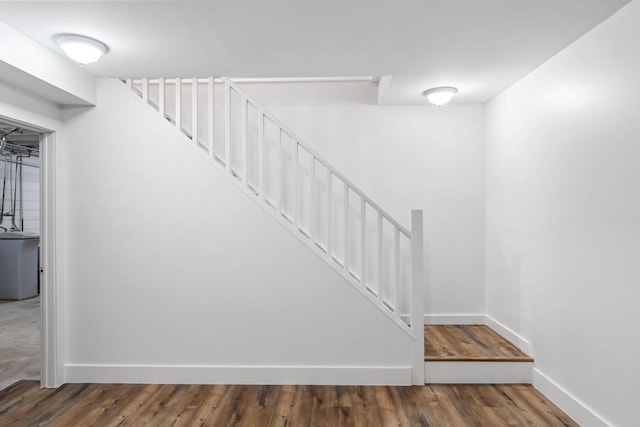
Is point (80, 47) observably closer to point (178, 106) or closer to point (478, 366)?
point (178, 106)

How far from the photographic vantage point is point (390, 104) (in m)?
3.75

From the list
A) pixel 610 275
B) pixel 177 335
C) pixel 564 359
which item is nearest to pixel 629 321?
pixel 610 275

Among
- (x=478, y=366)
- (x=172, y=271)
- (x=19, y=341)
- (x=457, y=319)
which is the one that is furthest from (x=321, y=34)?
(x=19, y=341)

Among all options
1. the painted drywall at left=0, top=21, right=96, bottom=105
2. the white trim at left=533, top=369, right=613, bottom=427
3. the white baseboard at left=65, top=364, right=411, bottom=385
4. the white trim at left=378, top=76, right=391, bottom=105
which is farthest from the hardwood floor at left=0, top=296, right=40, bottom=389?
the white trim at left=533, top=369, right=613, bottom=427

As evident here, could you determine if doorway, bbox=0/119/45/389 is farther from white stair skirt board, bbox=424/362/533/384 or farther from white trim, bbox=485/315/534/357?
white trim, bbox=485/315/534/357

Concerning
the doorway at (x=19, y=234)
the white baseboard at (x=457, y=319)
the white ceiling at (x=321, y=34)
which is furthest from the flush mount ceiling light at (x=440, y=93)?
the doorway at (x=19, y=234)

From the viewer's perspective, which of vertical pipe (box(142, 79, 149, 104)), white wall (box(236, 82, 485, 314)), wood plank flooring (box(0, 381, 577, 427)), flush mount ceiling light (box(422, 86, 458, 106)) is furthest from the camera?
white wall (box(236, 82, 485, 314))

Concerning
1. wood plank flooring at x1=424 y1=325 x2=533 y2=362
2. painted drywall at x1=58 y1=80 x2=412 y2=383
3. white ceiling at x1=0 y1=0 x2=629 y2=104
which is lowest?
wood plank flooring at x1=424 y1=325 x2=533 y2=362

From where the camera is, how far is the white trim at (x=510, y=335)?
3016 millimetres

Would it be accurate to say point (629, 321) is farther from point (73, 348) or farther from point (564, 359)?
point (73, 348)

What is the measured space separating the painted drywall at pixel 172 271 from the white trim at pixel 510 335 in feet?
4.67

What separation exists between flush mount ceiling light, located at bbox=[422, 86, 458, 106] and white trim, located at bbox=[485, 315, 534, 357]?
207 centimetres

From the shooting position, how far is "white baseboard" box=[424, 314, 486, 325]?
3811mm

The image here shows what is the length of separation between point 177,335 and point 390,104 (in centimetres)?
284
